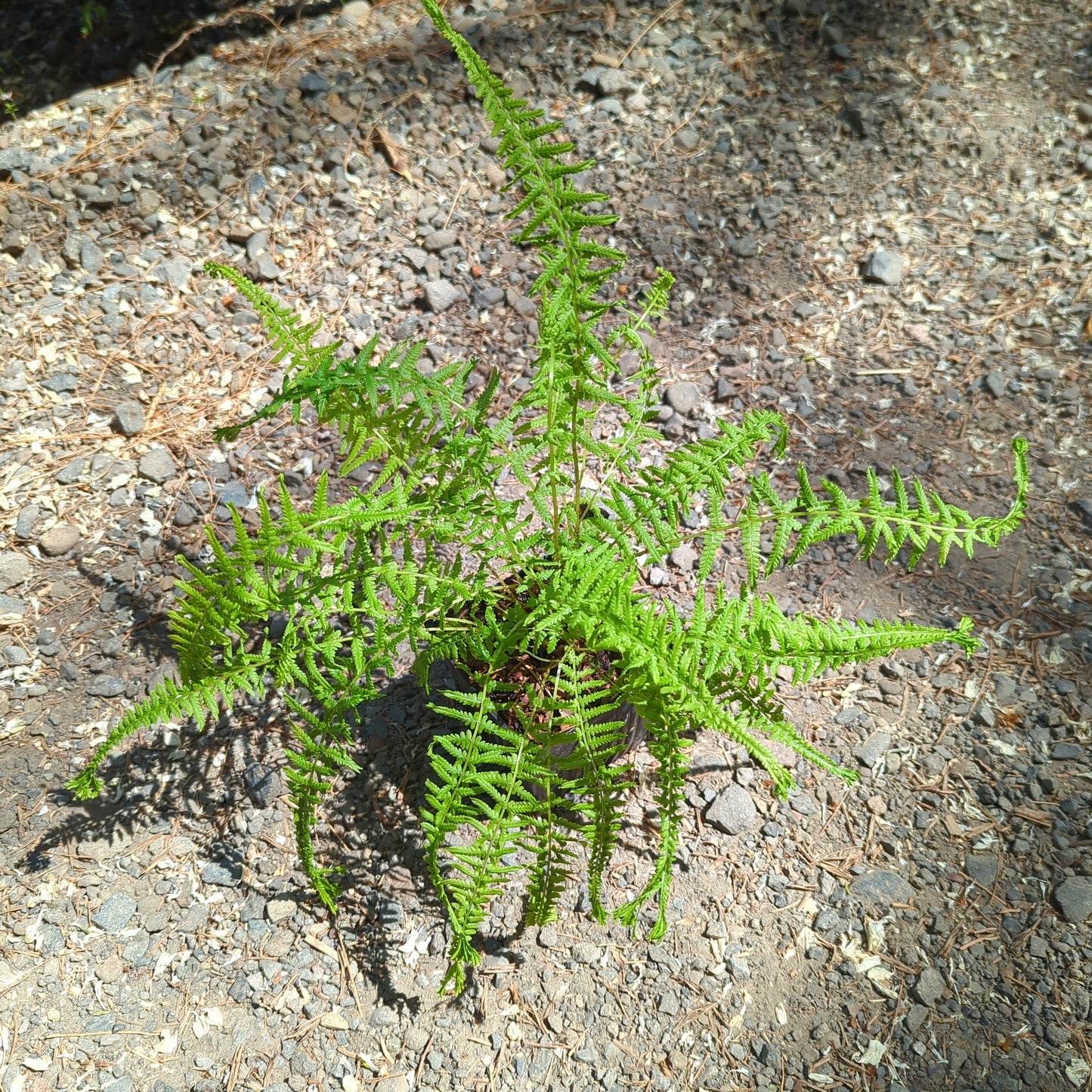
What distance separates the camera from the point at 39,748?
218 centimetres

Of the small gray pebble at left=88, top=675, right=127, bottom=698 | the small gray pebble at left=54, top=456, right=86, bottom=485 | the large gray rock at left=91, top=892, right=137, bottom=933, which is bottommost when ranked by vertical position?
the large gray rock at left=91, top=892, right=137, bottom=933

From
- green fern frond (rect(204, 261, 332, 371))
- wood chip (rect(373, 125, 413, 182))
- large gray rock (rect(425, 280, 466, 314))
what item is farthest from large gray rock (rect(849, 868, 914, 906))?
wood chip (rect(373, 125, 413, 182))

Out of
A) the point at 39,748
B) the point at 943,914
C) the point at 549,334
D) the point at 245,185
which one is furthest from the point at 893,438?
the point at 39,748

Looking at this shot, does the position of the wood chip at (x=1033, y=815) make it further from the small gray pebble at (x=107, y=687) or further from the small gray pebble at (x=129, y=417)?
the small gray pebble at (x=129, y=417)

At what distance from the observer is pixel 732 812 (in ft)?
6.94

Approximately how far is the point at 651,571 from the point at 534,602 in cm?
75

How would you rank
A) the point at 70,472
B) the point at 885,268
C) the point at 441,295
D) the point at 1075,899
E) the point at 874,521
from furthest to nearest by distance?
1. the point at 885,268
2. the point at 441,295
3. the point at 70,472
4. the point at 1075,899
5. the point at 874,521

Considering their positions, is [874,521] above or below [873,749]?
above

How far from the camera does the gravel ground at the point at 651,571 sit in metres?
1.89

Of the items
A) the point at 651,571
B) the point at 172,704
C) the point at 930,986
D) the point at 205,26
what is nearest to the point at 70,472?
the point at 172,704

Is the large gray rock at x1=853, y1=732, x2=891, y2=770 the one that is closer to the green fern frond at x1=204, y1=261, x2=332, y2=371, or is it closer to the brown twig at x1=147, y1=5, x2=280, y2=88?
the green fern frond at x1=204, y1=261, x2=332, y2=371

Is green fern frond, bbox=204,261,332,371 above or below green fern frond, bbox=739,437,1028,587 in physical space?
above

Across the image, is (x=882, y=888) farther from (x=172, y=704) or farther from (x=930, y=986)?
(x=172, y=704)

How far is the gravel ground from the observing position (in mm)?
1894
